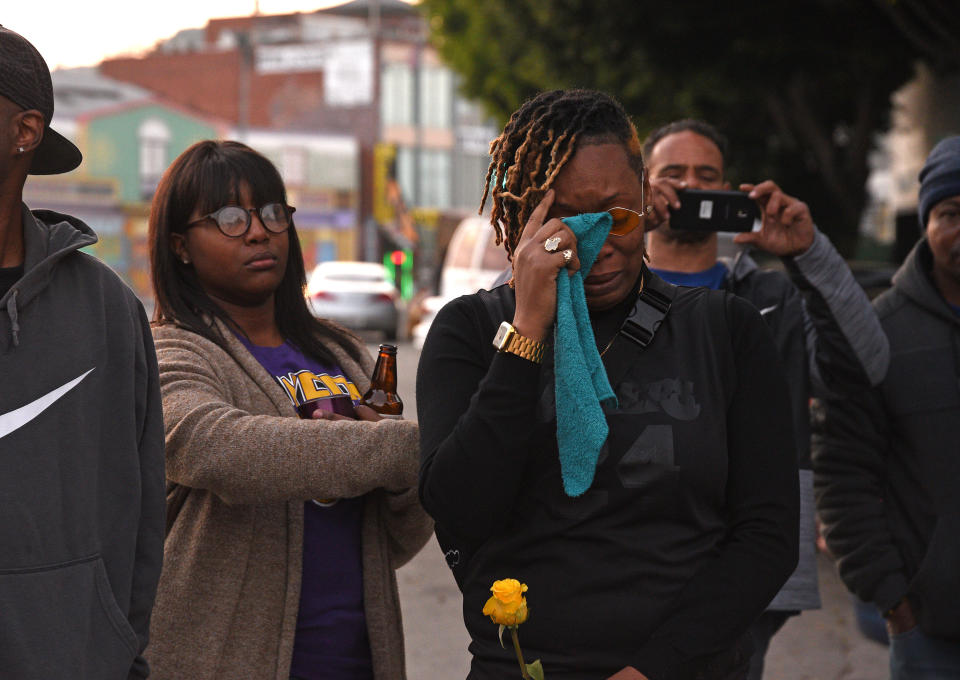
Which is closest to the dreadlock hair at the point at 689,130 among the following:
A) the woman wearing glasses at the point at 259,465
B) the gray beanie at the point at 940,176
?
the gray beanie at the point at 940,176

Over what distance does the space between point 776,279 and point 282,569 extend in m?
1.72

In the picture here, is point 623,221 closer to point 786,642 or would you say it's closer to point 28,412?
point 28,412

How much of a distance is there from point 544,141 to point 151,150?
50.4 meters

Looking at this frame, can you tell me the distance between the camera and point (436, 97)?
59.8m

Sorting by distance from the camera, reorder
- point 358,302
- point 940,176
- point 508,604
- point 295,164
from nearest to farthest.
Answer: point 508,604 < point 940,176 < point 358,302 < point 295,164

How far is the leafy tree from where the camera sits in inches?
569

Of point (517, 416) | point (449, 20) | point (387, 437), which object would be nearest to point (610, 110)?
point (517, 416)

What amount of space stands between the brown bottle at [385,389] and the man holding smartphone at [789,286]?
73cm

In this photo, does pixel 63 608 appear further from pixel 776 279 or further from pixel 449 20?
pixel 449 20

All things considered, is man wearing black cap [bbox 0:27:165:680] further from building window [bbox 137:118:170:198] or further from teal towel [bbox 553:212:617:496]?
building window [bbox 137:118:170:198]

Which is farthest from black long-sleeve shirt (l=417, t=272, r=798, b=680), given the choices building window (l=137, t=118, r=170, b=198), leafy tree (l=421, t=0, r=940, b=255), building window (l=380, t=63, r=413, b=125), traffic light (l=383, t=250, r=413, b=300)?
building window (l=380, t=63, r=413, b=125)

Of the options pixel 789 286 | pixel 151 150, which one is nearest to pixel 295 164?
pixel 151 150

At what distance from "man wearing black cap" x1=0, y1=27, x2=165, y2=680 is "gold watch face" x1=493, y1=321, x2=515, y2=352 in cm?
72

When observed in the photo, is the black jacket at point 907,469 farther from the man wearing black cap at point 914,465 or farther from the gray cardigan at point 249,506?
the gray cardigan at point 249,506
